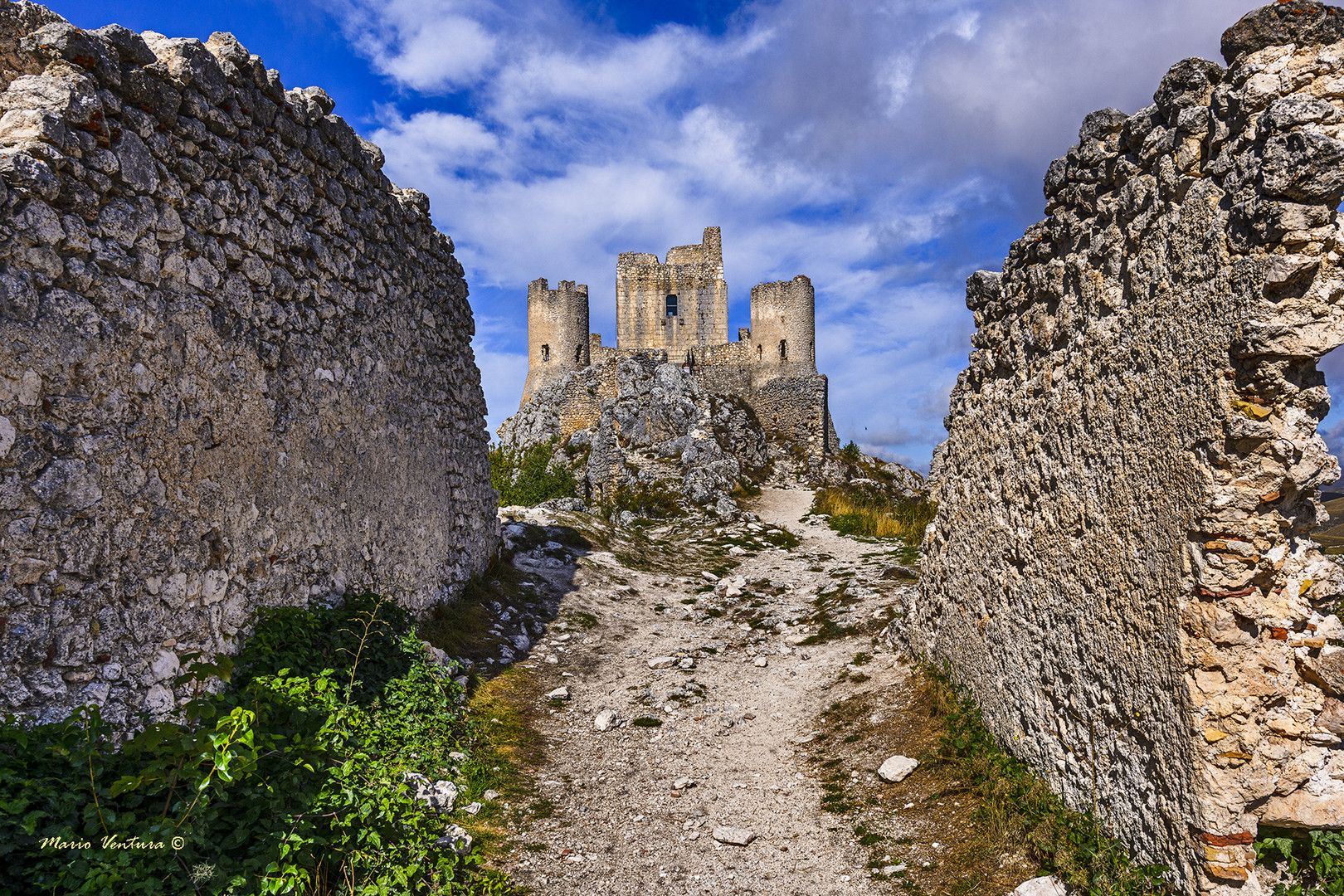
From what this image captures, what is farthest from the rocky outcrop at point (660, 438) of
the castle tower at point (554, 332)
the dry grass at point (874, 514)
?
the castle tower at point (554, 332)

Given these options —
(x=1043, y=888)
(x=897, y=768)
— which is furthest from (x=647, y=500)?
(x=1043, y=888)

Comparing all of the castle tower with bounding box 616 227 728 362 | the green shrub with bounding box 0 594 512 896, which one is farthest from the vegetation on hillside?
the castle tower with bounding box 616 227 728 362

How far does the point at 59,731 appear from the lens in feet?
9.89

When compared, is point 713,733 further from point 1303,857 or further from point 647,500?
point 647,500

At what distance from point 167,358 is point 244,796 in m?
2.66

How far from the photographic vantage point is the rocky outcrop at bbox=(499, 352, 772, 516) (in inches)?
941

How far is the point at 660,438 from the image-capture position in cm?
2625

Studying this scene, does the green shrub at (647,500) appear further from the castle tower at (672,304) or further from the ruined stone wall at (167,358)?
the castle tower at (672,304)

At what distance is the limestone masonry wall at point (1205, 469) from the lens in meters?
3.18

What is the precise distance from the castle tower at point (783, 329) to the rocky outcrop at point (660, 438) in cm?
439

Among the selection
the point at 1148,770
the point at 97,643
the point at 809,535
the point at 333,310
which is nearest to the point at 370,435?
the point at 333,310

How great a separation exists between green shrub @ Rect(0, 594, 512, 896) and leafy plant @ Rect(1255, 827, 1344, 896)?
3.76 metres

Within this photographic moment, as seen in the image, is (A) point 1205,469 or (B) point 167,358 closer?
(A) point 1205,469

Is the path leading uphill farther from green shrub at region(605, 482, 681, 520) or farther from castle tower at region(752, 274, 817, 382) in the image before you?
castle tower at region(752, 274, 817, 382)
